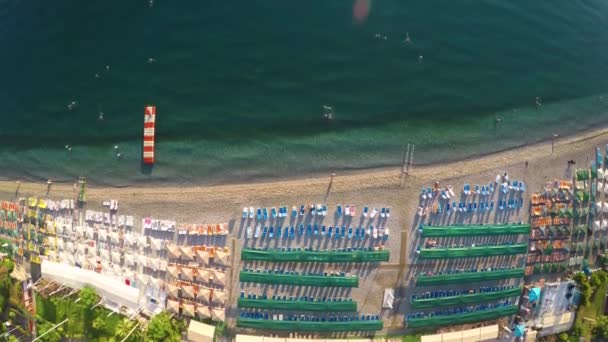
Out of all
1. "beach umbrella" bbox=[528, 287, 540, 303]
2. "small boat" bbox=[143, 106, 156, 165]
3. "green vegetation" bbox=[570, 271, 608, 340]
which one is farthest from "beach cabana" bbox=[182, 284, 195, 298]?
"green vegetation" bbox=[570, 271, 608, 340]

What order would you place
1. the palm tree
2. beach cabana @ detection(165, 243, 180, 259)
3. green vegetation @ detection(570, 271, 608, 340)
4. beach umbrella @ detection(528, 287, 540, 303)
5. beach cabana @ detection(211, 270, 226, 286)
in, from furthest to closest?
1. green vegetation @ detection(570, 271, 608, 340)
2. beach umbrella @ detection(528, 287, 540, 303)
3. beach cabana @ detection(165, 243, 180, 259)
4. beach cabana @ detection(211, 270, 226, 286)
5. the palm tree

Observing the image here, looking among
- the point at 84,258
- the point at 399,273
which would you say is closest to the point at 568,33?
the point at 399,273

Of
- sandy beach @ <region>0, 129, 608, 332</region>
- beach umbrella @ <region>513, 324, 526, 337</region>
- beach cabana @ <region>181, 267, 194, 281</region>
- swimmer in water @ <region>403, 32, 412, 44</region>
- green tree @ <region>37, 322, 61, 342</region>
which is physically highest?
swimmer in water @ <region>403, 32, 412, 44</region>

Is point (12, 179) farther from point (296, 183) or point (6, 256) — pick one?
point (296, 183)

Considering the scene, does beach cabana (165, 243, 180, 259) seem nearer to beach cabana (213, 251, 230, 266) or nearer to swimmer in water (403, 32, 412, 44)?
beach cabana (213, 251, 230, 266)

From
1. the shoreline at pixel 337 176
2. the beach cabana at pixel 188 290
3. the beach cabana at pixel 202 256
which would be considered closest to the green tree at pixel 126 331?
the beach cabana at pixel 188 290

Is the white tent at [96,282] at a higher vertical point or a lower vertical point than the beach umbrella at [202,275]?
lower

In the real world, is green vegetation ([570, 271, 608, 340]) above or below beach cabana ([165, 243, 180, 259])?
below

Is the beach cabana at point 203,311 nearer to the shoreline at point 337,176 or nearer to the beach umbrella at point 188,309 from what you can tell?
the beach umbrella at point 188,309
